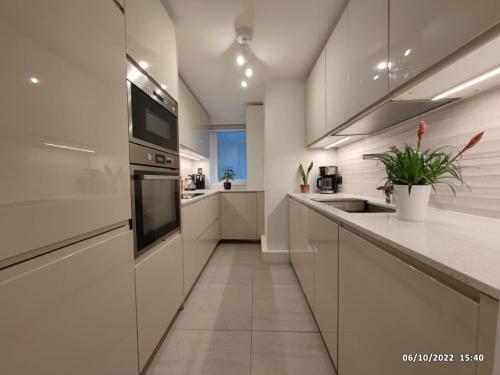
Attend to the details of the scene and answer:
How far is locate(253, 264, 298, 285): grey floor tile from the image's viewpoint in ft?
7.18

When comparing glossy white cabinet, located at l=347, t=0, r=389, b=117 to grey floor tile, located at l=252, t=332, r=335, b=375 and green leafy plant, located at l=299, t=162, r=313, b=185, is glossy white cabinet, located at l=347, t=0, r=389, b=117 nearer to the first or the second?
green leafy plant, located at l=299, t=162, r=313, b=185

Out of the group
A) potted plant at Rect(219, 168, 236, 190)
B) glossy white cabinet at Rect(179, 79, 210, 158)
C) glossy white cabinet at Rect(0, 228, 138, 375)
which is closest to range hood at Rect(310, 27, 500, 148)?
glossy white cabinet at Rect(0, 228, 138, 375)

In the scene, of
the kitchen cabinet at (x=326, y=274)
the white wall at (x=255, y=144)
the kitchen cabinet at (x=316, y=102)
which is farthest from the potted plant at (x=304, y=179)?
the white wall at (x=255, y=144)

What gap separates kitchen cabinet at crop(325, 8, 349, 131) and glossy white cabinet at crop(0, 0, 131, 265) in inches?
54.6

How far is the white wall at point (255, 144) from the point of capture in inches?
141

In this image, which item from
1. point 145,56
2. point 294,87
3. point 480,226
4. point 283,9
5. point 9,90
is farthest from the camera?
point 294,87

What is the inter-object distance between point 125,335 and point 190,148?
7.12 feet

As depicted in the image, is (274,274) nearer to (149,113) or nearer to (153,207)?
(153,207)

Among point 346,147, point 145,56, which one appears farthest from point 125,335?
point 346,147

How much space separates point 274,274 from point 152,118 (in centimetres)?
198

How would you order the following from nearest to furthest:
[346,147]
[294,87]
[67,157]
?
[67,157], [346,147], [294,87]

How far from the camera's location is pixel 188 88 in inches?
108

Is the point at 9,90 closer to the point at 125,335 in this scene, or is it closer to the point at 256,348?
the point at 125,335
